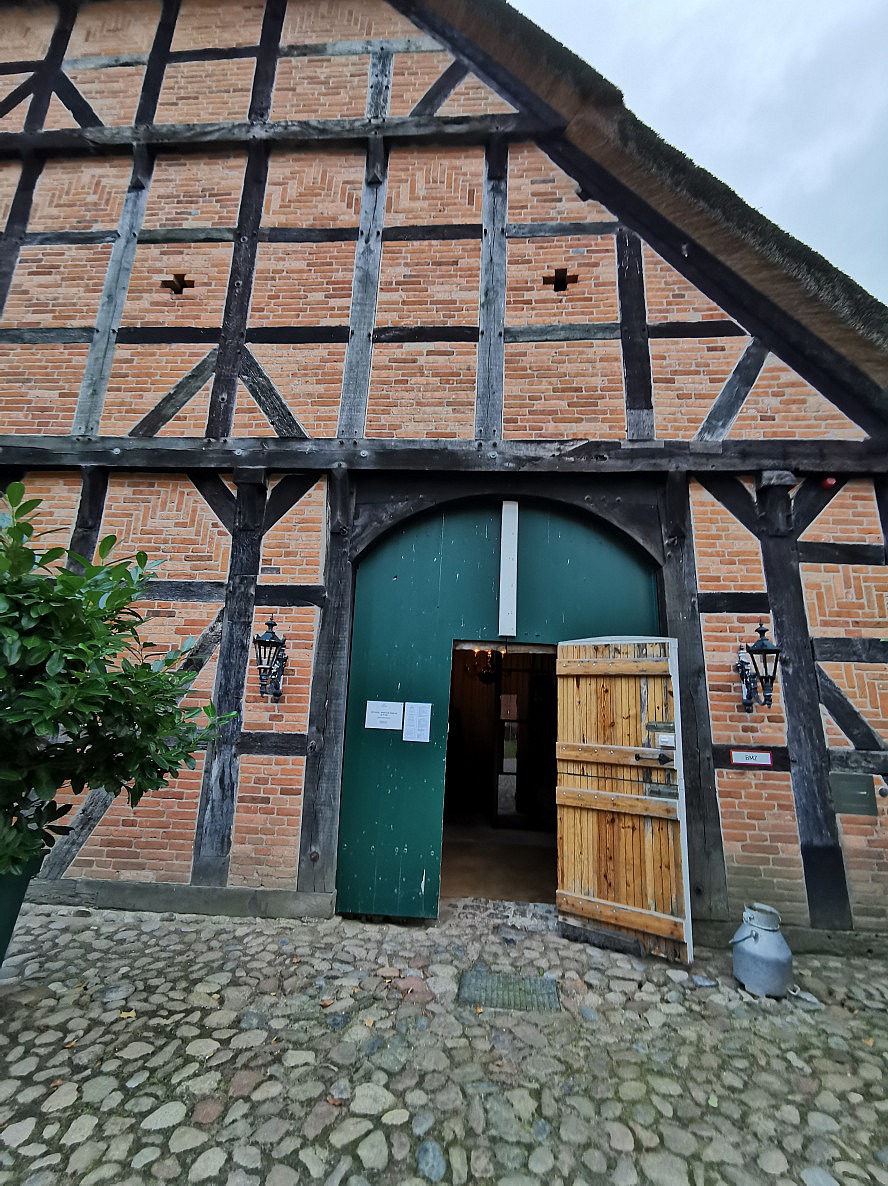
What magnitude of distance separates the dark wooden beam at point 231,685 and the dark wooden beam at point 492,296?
1.91 metres

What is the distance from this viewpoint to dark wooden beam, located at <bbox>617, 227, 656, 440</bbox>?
167 inches

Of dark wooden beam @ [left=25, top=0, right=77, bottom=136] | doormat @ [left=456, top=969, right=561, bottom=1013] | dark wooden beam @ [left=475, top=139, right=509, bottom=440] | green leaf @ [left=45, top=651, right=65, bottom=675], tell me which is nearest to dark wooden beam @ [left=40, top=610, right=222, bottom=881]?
green leaf @ [left=45, top=651, right=65, bottom=675]

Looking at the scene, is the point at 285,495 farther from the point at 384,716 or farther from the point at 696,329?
the point at 696,329

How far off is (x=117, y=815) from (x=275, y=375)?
3.66m

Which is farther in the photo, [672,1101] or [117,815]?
[117,815]

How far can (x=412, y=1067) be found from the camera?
7.48 ft

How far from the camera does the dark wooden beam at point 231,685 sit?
380 cm

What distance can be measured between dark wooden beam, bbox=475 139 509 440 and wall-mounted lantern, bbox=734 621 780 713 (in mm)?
2453

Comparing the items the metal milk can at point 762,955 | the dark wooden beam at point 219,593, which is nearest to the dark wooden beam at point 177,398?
the dark wooden beam at point 219,593

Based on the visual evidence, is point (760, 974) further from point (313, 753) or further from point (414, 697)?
point (313, 753)

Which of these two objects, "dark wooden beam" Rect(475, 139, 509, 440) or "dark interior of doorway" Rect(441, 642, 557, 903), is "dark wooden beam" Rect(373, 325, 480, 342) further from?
"dark interior of doorway" Rect(441, 642, 557, 903)

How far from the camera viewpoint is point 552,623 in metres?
4.19

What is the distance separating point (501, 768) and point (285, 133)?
7.51 meters

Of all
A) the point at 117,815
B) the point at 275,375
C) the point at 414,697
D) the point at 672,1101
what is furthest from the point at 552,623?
the point at 117,815
